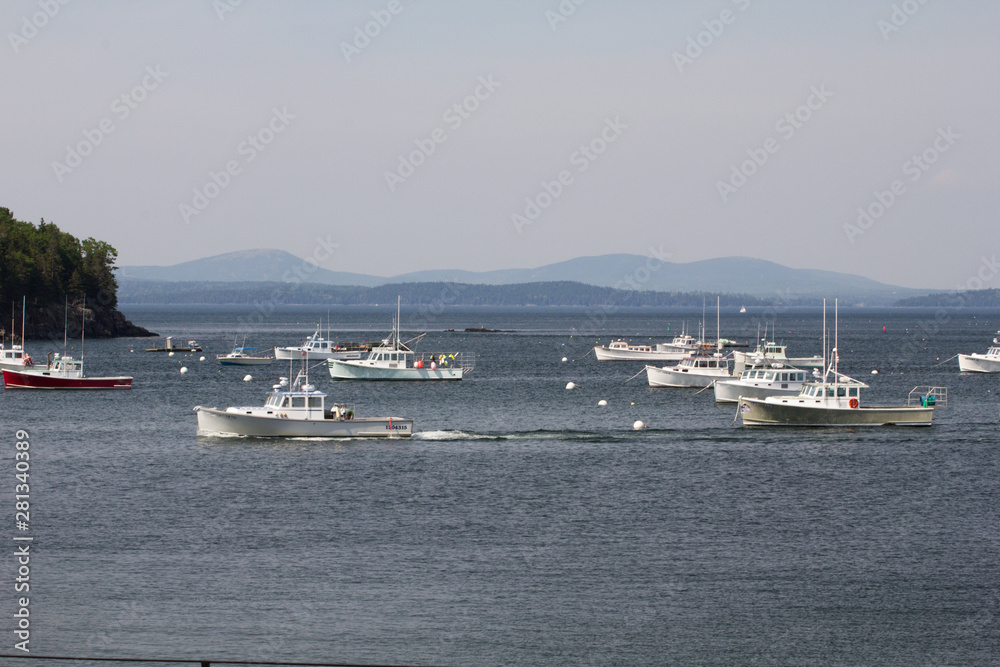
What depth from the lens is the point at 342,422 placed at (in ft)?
191

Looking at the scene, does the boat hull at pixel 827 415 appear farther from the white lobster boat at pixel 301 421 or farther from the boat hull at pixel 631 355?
the boat hull at pixel 631 355

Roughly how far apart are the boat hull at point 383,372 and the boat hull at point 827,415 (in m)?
42.7

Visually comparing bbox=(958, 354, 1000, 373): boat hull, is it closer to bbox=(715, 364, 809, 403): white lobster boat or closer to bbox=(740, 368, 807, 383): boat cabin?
bbox=(715, 364, 809, 403): white lobster boat

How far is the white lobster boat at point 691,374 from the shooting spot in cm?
9688

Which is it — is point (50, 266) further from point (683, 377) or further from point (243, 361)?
point (683, 377)

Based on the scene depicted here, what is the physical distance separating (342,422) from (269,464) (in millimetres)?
6515

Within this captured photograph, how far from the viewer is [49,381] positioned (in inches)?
3602

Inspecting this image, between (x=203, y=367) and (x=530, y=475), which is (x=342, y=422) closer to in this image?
(x=530, y=475)

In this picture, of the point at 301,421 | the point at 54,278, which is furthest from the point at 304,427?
the point at 54,278

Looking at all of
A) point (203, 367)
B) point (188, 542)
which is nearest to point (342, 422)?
point (188, 542)

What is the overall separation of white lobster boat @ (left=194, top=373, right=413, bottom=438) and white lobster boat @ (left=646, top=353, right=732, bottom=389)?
42653 mm

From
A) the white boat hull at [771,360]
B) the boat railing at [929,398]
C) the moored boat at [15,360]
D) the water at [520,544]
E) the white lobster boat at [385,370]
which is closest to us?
the water at [520,544]

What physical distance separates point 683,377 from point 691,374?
2.34ft

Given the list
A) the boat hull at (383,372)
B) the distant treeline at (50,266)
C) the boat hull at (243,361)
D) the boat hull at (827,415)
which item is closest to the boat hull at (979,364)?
the boat hull at (383,372)
